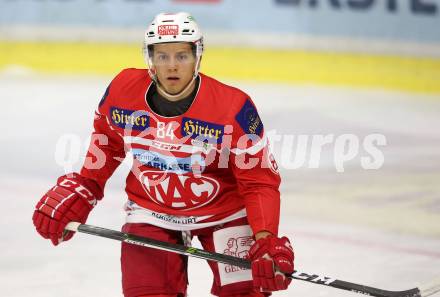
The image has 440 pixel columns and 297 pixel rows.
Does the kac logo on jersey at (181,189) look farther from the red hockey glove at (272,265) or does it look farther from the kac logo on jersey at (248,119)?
the red hockey glove at (272,265)

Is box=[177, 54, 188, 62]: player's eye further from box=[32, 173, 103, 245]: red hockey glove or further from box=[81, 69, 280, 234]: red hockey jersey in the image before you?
box=[32, 173, 103, 245]: red hockey glove

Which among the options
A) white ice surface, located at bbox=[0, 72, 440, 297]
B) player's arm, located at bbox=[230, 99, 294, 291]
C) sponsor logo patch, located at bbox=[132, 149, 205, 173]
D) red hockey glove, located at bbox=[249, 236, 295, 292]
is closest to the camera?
red hockey glove, located at bbox=[249, 236, 295, 292]

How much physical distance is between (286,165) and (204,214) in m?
2.77

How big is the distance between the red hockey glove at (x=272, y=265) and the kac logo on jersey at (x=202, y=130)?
0.41 metres

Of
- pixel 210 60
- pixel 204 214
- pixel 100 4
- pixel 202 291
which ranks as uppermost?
pixel 100 4

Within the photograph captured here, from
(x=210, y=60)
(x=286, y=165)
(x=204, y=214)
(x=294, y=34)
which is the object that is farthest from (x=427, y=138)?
(x=204, y=214)

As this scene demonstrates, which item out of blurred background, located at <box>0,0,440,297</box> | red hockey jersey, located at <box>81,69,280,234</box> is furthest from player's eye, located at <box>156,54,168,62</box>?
blurred background, located at <box>0,0,440,297</box>

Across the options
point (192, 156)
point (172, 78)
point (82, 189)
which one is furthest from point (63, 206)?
point (172, 78)

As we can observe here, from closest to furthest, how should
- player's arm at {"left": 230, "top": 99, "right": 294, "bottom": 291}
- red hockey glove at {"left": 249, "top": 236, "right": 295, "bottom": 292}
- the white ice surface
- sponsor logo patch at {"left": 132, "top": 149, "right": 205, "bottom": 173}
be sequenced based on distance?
red hockey glove at {"left": 249, "top": 236, "right": 295, "bottom": 292} < player's arm at {"left": 230, "top": 99, "right": 294, "bottom": 291} < sponsor logo patch at {"left": 132, "top": 149, "right": 205, "bottom": 173} < the white ice surface

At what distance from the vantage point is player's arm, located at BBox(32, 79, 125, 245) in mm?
3406

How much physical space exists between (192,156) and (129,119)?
262 mm

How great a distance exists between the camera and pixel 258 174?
10.8 feet

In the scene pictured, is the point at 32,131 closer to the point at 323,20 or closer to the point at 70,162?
the point at 70,162

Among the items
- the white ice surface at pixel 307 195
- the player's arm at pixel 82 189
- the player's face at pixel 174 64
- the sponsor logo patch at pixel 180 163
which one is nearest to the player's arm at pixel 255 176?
the sponsor logo patch at pixel 180 163
